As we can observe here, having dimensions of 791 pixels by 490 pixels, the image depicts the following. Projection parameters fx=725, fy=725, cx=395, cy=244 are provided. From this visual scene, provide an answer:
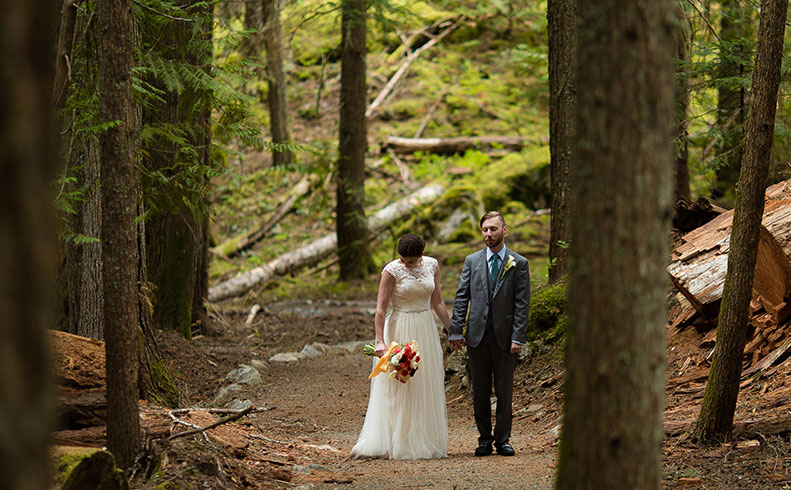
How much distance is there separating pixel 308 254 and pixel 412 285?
13.1 m

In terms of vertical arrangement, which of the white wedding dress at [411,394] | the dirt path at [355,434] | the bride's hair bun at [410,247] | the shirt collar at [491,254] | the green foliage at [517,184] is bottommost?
the dirt path at [355,434]

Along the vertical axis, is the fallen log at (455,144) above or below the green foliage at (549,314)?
above

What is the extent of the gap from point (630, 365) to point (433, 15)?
94.0 ft

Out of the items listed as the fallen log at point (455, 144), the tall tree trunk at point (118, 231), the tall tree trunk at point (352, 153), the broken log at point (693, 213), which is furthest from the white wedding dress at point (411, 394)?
the fallen log at point (455, 144)

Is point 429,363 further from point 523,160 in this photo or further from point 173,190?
point 523,160

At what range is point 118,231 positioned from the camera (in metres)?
4.70

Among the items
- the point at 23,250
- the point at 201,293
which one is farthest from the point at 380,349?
the point at 201,293

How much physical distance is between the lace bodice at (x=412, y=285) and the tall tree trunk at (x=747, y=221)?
2.74 m

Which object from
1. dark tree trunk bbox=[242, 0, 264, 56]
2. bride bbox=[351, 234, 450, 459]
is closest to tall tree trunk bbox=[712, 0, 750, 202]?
bride bbox=[351, 234, 450, 459]

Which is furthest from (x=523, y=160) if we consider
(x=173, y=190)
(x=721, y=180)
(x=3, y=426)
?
(x=3, y=426)

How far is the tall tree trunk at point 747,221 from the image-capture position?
5.47 m

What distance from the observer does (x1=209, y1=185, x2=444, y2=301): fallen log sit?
18.1 m

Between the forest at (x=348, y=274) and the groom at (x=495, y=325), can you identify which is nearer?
the forest at (x=348, y=274)

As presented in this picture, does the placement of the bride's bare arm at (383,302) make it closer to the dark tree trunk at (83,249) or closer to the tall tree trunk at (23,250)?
the dark tree trunk at (83,249)
